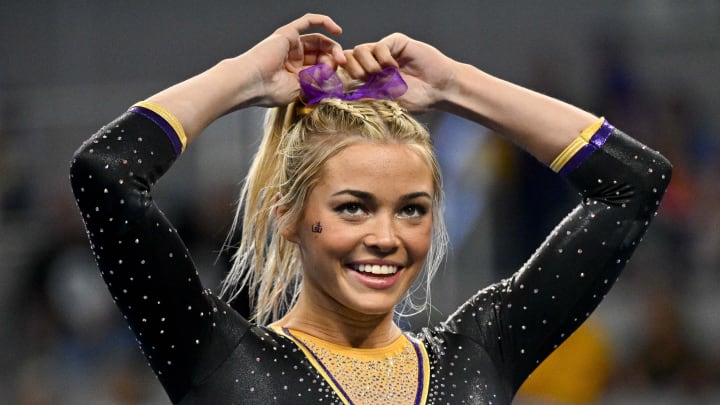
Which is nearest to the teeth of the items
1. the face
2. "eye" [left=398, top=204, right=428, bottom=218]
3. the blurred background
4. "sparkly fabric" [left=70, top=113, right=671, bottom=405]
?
the face

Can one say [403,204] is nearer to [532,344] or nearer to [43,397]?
[532,344]

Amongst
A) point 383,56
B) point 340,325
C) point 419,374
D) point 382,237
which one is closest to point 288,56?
point 383,56

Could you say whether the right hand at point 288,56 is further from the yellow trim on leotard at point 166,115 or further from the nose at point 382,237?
the nose at point 382,237

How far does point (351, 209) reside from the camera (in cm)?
216

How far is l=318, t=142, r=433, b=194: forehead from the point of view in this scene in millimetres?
2156

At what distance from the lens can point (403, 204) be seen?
7.14ft

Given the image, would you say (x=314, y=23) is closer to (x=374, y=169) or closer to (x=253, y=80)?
(x=253, y=80)

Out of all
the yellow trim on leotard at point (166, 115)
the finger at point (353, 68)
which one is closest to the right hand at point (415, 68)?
the finger at point (353, 68)

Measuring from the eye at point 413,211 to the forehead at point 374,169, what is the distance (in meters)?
0.03

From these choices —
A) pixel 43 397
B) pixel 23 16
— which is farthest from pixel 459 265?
pixel 23 16

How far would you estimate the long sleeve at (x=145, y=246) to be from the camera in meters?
1.99

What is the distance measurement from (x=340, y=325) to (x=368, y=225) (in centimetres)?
25

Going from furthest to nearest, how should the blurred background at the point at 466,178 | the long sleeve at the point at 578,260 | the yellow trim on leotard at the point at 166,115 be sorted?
the blurred background at the point at 466,178 → the long sleeve at the point at 578,260 → the yellow trim on leotard at the point at 166,115

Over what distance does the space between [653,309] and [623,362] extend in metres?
0.25
